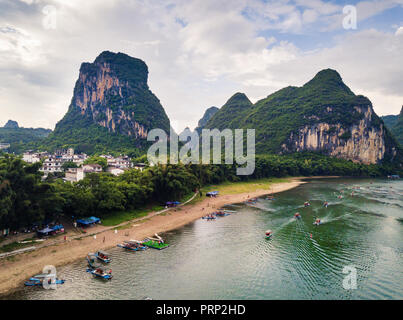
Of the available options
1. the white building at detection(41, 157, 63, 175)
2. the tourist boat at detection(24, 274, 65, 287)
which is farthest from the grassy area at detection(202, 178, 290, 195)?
the tourist boat at detection(24, 274, 65, 287)

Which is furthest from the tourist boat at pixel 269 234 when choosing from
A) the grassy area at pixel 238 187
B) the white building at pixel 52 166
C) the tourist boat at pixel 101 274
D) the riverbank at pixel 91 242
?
the white building at pixel 52 166

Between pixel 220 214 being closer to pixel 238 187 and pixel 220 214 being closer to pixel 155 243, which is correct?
pixel 155 243

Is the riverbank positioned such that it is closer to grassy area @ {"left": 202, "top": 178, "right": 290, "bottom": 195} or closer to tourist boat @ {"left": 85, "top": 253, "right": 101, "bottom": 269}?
tourist boat @ {"left": 85, "top": 253, "right": 101, "bottom": 269}

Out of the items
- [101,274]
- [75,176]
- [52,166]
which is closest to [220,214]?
[101,274]

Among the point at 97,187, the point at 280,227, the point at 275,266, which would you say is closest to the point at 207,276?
the point at 275,266

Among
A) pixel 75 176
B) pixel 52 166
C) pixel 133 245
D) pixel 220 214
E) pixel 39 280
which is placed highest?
pixel 52 166

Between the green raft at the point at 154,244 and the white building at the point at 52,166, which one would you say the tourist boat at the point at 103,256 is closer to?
the green raft at the point at 154,244
